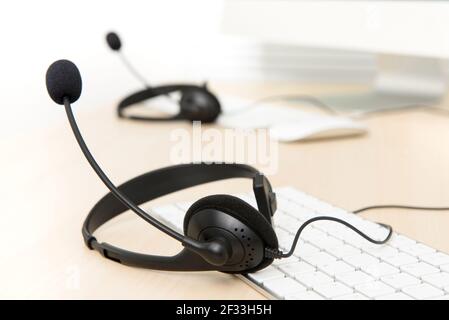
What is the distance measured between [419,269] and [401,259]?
0.07ft

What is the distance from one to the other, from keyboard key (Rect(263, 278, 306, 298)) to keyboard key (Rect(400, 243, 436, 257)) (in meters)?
0.11

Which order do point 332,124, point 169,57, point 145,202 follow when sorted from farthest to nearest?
point 169,57, point 332,124, point 145,202

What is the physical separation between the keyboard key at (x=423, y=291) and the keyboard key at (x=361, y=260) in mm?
46

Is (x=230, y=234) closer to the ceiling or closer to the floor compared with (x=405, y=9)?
closer to the floor

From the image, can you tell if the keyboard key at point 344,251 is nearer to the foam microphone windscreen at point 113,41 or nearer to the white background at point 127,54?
the foam microphone windscreen at point 113,41

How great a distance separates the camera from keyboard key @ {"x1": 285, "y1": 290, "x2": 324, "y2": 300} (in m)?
0.40

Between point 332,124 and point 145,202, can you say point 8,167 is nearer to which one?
point 145,202

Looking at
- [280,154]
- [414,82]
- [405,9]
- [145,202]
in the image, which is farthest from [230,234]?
[414,82]

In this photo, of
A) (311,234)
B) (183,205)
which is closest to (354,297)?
(311,234)

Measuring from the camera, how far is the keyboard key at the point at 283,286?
0.41 m

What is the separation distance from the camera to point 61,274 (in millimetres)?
461

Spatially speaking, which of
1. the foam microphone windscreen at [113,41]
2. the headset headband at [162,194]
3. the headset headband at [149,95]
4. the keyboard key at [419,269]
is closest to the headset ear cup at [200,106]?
the headset headband at [149,95]
